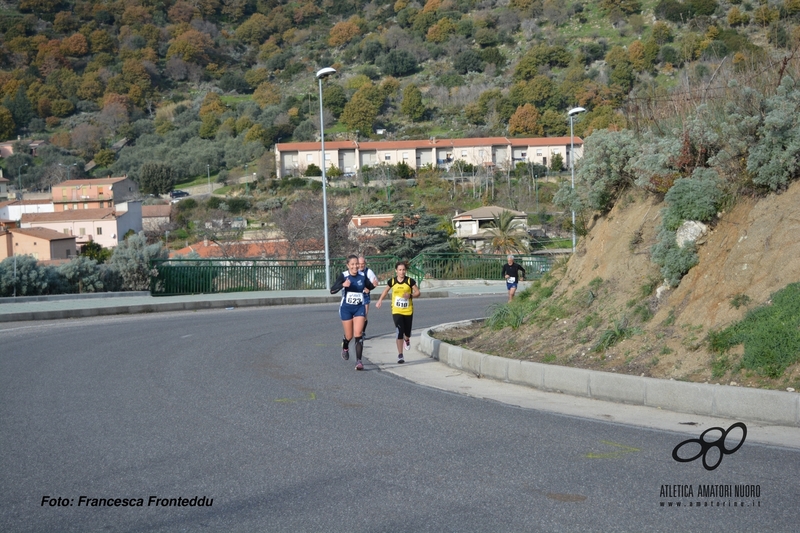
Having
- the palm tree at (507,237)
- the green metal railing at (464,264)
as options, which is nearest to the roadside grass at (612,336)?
the green metal railing at (464,264)

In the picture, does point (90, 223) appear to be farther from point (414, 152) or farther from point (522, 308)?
point (522, 308)

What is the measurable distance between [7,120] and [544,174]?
8981 cm

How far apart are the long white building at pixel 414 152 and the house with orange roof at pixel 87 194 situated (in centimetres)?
1868

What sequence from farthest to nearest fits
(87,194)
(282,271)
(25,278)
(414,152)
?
1. (414,152)
2. (87,194)
3. (282,271)
4. (25,278)

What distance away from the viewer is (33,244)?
2370 inches

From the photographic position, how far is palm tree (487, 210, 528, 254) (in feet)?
158

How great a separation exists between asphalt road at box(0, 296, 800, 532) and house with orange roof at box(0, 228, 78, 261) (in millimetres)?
51593

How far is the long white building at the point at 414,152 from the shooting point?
98375 mm

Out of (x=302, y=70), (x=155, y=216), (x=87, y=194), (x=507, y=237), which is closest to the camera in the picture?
(x=507, y=237)

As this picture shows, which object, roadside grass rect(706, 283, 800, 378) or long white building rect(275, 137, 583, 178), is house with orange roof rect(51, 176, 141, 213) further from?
roadside grass rect(706, 283, 800, 378)

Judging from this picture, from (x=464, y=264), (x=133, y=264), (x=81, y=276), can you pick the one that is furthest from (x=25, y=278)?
(x=464, y=264)

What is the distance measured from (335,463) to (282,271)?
2683cm

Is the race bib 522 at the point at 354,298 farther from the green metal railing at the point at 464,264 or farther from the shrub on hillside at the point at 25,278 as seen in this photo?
the green metal railing at the point at 464,264

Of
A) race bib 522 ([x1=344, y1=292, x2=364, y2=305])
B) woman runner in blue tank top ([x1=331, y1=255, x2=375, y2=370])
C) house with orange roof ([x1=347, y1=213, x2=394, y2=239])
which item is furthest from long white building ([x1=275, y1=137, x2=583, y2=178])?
race bib 522 ([x1=344, y1=292, x2=364, y2=305])
